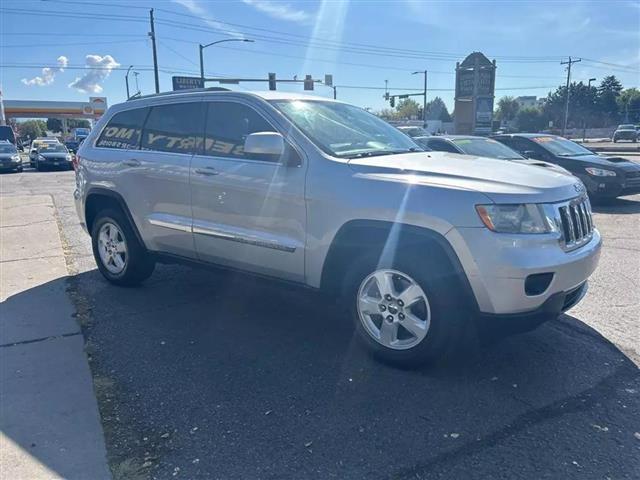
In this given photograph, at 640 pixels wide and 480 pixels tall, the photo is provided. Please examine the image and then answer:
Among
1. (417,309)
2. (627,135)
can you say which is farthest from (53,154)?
(627,135)

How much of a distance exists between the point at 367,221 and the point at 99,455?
6.78ft

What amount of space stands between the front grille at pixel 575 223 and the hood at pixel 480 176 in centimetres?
8

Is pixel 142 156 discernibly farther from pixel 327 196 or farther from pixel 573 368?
→ pixel 573 368

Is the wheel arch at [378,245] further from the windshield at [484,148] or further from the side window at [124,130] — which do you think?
the windshield at [484,148]

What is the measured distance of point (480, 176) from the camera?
3.36m

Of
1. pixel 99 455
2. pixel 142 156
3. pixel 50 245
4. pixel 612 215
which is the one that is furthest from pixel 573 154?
pixel 99 455

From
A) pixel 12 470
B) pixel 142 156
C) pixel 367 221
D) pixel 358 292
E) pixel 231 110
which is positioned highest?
pixel 231 110

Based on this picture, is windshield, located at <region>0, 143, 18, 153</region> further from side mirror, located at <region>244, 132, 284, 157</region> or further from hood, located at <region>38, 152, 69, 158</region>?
side mirror, located at <region>244, 132, 284, 157</region>

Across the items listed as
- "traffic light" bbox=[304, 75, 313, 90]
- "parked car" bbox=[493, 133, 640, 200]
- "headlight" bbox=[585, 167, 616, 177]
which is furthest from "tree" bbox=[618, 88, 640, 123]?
"headlight" bbox=[585, 167, 616, 177]

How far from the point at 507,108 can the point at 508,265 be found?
383 feet

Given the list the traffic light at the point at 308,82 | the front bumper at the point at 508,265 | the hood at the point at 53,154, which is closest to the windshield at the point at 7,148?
the hood at the point at 53,154

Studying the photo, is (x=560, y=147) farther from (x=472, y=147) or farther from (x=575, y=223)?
(x=575, y=223)

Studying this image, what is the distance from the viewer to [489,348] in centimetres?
388

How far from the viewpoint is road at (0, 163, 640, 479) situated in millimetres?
2602
